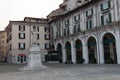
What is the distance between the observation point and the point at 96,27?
37.4m

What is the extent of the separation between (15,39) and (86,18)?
2405 cm

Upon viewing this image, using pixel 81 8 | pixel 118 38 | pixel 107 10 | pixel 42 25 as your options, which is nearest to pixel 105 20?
pixel 107 10

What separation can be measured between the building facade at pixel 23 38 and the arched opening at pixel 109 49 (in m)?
22.0

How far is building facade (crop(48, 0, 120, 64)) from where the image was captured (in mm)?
33875

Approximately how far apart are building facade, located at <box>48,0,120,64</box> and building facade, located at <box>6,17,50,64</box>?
212 inches

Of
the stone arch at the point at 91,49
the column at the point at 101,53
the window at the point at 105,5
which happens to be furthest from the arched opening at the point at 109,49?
the window at the point at 105,5

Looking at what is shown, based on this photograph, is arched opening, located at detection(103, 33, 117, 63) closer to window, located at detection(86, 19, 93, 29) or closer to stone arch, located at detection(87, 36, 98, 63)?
stone arch, located at detection(87, 36, 98, 63)

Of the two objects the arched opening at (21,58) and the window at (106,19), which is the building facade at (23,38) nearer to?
the arched opening at (21,58)

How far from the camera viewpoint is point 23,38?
55094mm

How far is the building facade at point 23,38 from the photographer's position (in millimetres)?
53812

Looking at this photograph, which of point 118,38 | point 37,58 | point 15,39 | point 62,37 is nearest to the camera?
point 37,58

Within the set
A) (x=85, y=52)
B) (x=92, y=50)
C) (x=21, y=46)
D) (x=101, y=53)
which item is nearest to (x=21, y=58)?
(x=21, y=46)

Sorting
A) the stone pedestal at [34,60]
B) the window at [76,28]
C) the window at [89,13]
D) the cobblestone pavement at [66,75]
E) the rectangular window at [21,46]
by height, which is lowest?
the cobblestone pavement at [66,75]

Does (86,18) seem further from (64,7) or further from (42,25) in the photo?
(42,25)
